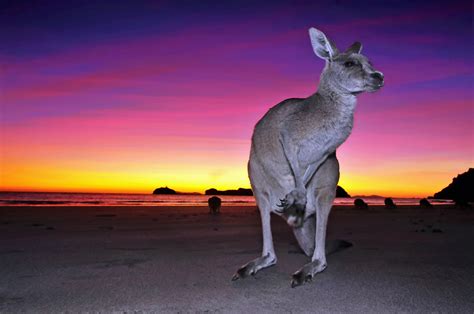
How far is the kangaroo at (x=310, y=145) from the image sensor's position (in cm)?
318

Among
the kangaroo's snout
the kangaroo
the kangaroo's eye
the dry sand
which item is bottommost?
the dry sand

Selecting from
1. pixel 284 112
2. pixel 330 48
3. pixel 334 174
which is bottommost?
pixel 334 174

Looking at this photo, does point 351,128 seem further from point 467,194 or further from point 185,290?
point 467,194

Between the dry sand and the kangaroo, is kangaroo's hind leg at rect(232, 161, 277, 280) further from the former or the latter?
the dry sand

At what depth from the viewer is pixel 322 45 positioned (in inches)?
136

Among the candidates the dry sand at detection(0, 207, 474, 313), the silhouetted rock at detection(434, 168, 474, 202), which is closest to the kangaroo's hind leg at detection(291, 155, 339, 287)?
the dry sand at detection(0, 207, 474, 313)

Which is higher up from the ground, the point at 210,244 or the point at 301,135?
the point at 301,135

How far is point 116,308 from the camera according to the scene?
2545mm

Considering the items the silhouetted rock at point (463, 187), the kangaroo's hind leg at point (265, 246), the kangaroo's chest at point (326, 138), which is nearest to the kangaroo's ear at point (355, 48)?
→ the kangaroo's chest at point (326, 138)

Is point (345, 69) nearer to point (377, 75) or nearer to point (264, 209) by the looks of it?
point (377, 75)

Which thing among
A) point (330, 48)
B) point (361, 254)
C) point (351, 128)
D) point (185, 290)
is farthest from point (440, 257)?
point (185, 290)

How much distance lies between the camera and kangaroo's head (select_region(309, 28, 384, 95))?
3102mm

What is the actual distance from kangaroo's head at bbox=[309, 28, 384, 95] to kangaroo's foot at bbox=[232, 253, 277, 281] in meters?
1.45

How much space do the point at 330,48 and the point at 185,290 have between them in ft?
6.84
